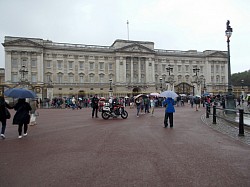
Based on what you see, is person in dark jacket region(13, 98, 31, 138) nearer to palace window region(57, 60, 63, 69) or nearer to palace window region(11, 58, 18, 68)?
palace window region(11, 58, 18, 68)

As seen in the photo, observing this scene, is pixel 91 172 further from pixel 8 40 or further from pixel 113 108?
pixel 8 40

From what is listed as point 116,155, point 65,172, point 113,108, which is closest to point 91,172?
point 65,172

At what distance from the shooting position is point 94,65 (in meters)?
63.1

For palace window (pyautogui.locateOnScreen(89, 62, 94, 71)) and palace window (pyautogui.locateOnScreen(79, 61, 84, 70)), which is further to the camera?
palace window (pyautogui.locateOnScreen(89, 62, 94, 71))

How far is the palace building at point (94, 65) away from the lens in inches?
2151

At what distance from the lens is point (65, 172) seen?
177 inches

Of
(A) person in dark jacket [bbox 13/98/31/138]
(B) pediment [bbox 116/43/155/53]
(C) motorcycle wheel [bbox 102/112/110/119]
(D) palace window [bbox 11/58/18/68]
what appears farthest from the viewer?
(B) pediment [bbox 116/43/155/53]

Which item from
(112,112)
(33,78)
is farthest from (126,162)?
(33,78)

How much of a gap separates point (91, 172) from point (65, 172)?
1.86 ft

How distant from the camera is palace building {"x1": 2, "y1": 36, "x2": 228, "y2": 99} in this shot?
2151 inches

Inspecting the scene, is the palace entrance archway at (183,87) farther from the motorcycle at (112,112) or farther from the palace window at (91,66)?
the palace window at (91,66)

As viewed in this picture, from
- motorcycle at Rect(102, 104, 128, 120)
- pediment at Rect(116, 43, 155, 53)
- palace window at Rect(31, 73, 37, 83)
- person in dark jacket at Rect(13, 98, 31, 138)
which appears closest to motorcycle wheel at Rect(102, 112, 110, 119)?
motorcycle at Rect(102, 104, 128, 120)

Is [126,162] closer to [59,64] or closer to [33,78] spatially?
[33,78]

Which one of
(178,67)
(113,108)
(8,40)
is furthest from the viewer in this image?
(178,67)
